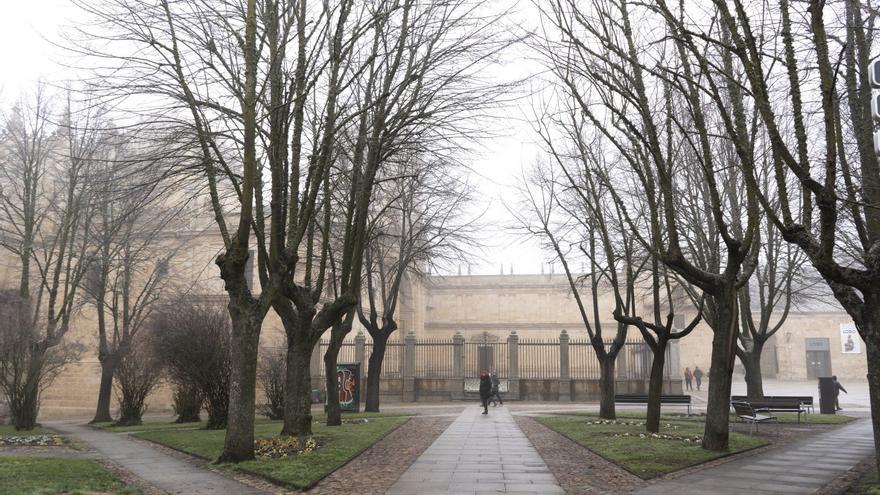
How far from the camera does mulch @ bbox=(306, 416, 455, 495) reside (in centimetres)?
900

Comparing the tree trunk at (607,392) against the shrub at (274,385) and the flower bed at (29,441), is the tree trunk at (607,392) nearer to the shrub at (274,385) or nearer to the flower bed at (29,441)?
the shrub at (274,385)

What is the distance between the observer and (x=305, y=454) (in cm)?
1137

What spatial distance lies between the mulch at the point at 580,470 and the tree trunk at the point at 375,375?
9.47 m

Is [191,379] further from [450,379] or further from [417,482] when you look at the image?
[450,379]

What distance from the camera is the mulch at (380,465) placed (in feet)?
29.5

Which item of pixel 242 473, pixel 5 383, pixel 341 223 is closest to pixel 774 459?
pixel 242 473

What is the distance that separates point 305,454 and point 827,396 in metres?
19.6

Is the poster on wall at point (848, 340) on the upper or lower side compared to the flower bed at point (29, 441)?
upper

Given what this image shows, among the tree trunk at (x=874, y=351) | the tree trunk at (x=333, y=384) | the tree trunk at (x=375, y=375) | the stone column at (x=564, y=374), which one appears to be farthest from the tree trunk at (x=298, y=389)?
the stone column at (x=564, y=374)

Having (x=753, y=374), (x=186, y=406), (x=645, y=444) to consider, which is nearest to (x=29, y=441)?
(x=186, y=406)

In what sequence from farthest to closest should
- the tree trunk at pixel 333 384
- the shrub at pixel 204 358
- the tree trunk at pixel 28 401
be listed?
the tree trunk at pixel 28 401
the shrub at pixel 204 358
the tree trunk at pixel 333 384

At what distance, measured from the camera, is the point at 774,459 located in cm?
1165

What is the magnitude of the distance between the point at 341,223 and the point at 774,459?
14.0 m

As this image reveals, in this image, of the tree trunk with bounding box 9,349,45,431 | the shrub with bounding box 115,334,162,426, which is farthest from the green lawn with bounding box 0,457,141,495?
the shrub with bounding box 115,334,162,426
